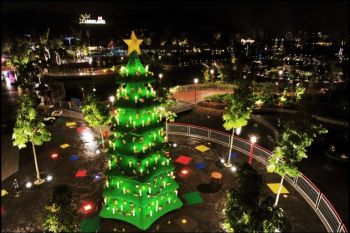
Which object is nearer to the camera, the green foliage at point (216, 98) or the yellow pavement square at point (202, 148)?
the yellow pavement square at point (202, 148)

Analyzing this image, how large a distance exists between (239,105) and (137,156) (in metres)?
9.07

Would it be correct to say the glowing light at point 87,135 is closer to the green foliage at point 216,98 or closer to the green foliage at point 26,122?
the green foliage at point 26,122

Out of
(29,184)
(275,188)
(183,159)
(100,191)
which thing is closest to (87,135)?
(29,184)

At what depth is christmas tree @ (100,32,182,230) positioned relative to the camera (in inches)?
512

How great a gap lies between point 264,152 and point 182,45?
5090 inches

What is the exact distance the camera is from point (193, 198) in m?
16.5

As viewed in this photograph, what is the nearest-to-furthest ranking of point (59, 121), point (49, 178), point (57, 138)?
point (49, 178) < point (57, 138) < point (59, 121)

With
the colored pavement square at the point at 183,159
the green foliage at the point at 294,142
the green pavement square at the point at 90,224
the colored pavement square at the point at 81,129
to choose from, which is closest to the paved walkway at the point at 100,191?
the green pavement square at the point at 90,224

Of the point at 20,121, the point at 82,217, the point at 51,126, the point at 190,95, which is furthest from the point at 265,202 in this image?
the point at 190,95

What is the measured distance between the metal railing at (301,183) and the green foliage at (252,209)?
19.3 ft

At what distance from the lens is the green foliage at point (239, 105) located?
18.5 metres

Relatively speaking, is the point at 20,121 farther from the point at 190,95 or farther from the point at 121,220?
the point at 190,95

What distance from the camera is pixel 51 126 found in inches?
1136

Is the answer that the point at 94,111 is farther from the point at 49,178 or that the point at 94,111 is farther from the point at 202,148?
the point at 202,148
